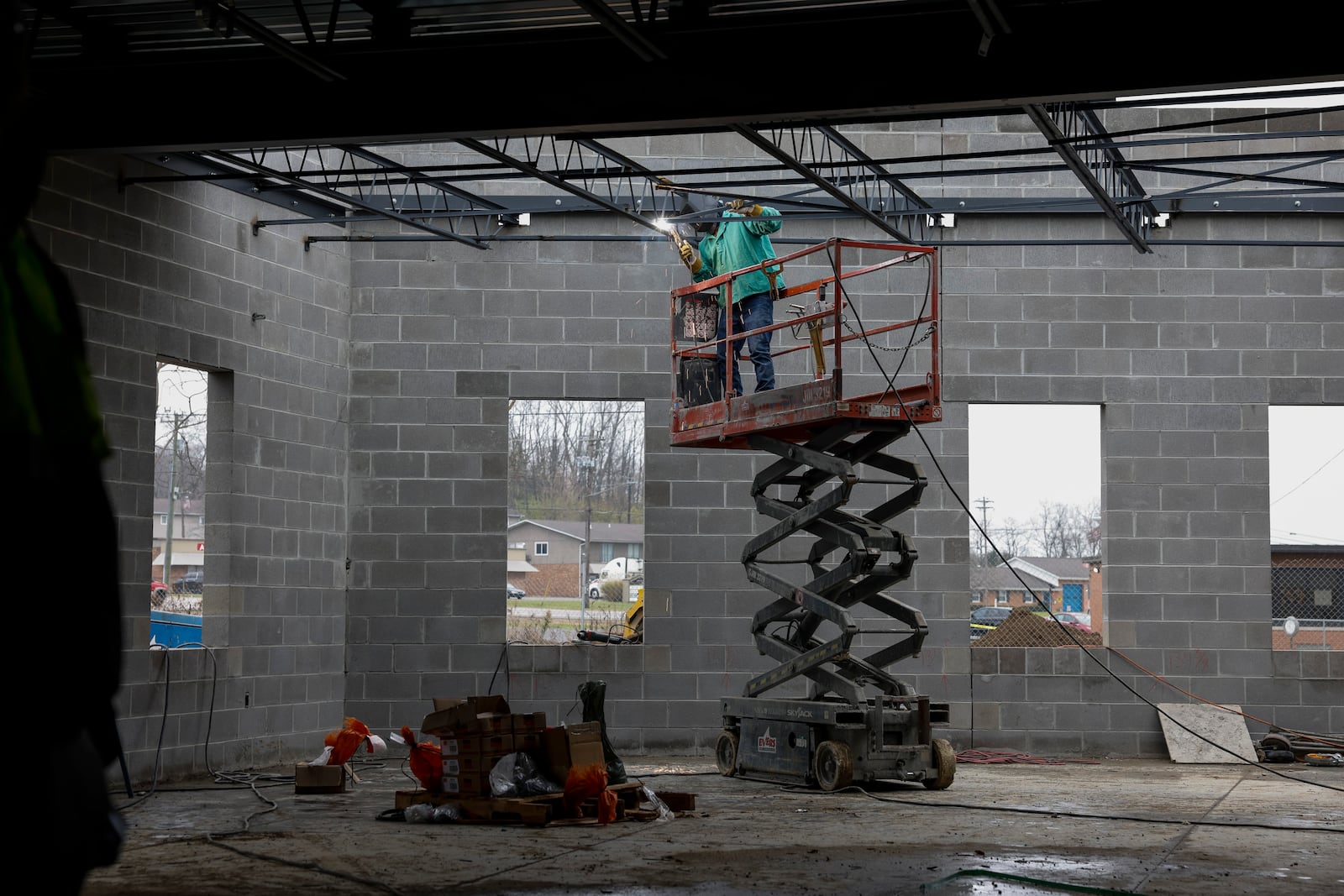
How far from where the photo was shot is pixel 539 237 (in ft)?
48.3

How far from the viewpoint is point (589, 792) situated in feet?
32.1

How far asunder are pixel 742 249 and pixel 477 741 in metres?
5.54

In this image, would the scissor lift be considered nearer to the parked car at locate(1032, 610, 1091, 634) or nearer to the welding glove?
the welding glove

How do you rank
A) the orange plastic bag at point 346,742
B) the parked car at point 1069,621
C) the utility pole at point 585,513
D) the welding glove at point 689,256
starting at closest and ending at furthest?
the orange plastic bag at point 346,742 → the welding glove at point 689,256 → the parked car at point 1069,621 → the utility pole at point 585,513

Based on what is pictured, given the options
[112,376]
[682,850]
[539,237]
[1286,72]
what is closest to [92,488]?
[682,850]

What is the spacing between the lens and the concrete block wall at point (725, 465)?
608 inches

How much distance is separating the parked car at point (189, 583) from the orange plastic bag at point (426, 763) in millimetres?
21061

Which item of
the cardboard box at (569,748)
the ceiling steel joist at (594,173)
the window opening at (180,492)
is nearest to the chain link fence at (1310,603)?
the ceiling steel joist at (594,173)

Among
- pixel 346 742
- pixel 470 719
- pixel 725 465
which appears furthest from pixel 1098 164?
pixel 346 742

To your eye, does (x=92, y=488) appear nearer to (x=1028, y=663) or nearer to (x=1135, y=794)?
(x=1135, y=794)

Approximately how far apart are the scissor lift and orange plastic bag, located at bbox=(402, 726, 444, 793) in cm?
313

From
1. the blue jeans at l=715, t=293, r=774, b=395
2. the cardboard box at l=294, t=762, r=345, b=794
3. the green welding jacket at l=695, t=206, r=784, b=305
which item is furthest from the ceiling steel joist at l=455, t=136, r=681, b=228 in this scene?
the cardboard box at l=294, t=762, r=345, b=794

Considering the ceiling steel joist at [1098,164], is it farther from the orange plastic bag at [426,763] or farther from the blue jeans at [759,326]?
the orange plastic bag at [426,763]

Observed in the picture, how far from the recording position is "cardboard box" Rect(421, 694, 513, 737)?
392 inches
